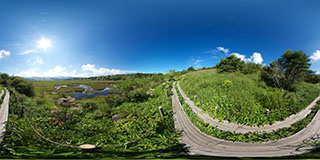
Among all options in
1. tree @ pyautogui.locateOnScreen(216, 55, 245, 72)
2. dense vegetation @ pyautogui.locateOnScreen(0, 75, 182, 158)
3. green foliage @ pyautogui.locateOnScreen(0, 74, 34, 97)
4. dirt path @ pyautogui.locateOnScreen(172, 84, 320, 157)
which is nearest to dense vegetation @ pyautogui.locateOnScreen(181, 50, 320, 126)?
dirt path @ pyautogui.locateOnScreen(172, 84, 320, 157)

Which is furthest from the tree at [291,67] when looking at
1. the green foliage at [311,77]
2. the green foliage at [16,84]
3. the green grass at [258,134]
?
the green foliage at [16,84]

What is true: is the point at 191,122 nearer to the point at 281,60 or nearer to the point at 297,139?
the point at 297,139

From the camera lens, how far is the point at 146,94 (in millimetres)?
3590

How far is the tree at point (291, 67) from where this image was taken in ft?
7.77

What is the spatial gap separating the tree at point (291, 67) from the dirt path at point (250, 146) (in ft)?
4.93

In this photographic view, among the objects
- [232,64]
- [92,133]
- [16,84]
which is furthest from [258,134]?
[16,84]

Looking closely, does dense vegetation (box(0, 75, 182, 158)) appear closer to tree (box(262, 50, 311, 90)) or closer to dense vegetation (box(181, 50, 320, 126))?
dense vegetation (box(181, 50, 320, 126))

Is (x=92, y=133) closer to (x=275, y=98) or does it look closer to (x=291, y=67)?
(x=275, y=98)

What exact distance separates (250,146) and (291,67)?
2958mm

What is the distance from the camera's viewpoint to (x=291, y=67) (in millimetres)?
2498

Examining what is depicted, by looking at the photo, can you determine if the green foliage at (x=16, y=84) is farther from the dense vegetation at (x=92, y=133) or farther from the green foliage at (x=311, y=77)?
the green foliage at (x=311, y=77)

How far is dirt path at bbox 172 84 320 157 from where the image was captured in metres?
0.99

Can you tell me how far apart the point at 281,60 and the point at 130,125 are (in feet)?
13.6

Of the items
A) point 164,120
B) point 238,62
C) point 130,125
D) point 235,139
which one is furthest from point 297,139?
point 238,62
